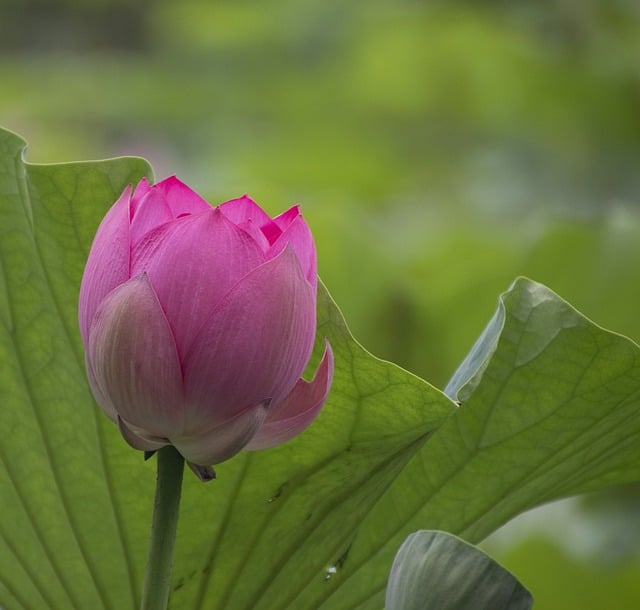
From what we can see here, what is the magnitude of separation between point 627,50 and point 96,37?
1.98 metres

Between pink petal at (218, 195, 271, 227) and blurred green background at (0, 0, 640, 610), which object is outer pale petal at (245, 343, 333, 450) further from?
blurred green background at (0, 0, 640, 610)

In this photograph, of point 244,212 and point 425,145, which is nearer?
point 244,212

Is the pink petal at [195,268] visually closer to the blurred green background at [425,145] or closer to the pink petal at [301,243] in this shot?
the pink petal at [301,243]

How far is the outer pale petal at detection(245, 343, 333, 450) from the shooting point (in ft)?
1.01

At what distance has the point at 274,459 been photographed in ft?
1.20

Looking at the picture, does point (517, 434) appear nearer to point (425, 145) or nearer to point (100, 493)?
point (100, 493)

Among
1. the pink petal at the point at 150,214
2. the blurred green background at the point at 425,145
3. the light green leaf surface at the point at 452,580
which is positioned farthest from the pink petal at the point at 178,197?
the blurred green background at the point at 425,145

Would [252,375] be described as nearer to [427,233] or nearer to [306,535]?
[306,535]

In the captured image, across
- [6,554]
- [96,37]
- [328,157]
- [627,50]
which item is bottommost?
[6,554]

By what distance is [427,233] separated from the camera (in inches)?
44.6

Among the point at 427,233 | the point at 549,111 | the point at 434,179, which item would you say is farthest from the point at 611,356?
the point at 434,179

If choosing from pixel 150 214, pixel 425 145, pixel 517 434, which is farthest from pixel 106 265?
pixel 425 145

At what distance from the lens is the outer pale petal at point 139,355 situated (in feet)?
0.93

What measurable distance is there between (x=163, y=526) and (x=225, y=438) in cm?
3
